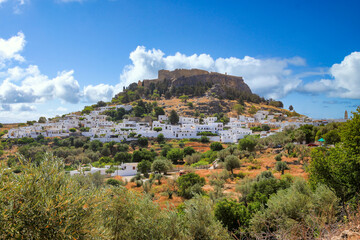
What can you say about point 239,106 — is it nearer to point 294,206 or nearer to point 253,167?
point 253,167

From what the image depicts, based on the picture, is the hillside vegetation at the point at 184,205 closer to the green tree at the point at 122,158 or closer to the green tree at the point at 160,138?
the green tree at the point at 122,158

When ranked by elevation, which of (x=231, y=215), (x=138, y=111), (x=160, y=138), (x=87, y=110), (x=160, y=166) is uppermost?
(x=87, y=110)

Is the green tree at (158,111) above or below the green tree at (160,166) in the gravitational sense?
above

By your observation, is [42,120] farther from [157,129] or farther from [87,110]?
[157,129]

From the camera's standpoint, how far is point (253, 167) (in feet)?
75.9

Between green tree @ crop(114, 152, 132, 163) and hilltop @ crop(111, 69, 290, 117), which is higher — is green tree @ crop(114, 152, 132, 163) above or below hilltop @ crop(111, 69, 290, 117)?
below

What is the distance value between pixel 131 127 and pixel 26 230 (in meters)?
54.7

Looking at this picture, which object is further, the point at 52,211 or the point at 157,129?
the point at 157,129

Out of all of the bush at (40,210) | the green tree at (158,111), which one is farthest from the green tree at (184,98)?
the bush at (40,210)

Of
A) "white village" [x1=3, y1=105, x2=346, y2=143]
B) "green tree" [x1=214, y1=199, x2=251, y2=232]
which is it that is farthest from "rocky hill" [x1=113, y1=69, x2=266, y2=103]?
"green tree" [x1=214, y1=199, x2=251, y2=232]

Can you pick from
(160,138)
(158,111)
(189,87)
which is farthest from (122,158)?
(189,87)

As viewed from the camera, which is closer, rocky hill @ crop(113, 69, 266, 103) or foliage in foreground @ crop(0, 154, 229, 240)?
foliage in foreground @ crop(0, 154, 229, 240)

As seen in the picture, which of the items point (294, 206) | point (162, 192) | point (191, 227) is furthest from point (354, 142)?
point (162, 192)

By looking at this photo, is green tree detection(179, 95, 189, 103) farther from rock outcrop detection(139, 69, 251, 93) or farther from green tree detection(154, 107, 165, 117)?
green tree detection(154, 107, 165, 117)
